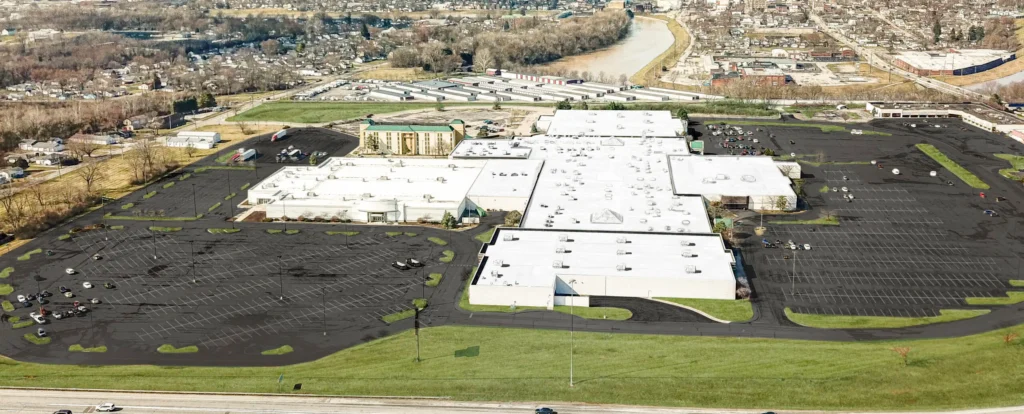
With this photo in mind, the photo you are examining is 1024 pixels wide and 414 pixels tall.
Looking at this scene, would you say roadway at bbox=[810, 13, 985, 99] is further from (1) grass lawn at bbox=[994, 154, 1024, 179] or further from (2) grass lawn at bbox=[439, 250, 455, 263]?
(2) grass lawn at bbox=[439, 250, 455, 263]

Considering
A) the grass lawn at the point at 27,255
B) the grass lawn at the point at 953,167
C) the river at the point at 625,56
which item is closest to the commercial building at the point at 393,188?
the grass lawn at the point at 27,255

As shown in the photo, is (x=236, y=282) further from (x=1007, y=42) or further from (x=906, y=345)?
(x=1007, y=42)

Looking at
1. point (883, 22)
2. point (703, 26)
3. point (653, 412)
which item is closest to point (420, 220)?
point (653, 412)

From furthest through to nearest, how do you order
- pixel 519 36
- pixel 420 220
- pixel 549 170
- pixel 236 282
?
pixel 519 36
pixel 549 170
pixel 420 220
pixel 236 282

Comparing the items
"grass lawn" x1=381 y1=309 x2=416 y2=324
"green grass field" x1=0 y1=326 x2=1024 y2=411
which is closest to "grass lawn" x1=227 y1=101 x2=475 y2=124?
"grass lawn" x1=381 y1=309 x2=416 y2=324

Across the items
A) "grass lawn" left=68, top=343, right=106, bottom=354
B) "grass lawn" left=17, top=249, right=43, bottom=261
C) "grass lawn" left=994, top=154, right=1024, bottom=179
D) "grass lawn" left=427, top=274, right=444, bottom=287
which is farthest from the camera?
"grass lawn" left=994, top=154, right=1024, bottom=179

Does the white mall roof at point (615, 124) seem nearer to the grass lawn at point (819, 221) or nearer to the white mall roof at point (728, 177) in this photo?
the white mall roof at point (728, 177)
